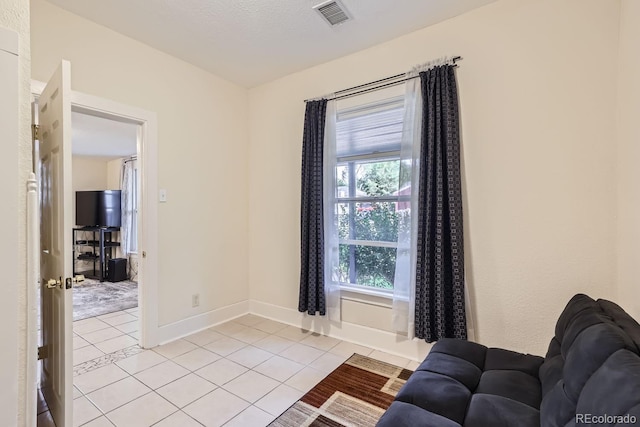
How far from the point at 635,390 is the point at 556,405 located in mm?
360

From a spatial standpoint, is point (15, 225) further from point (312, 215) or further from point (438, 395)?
point (312, 215)

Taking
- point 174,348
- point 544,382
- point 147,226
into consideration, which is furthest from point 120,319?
point 544,382

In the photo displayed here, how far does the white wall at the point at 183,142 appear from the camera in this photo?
7.53 feet

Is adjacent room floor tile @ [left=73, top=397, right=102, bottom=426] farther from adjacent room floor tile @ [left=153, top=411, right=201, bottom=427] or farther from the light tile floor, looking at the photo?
adjacent room floor tile @ [left=153, top=411, right=201, bottom=427]

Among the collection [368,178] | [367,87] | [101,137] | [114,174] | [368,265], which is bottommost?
[368,265]

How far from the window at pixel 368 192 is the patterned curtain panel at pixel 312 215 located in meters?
0.18

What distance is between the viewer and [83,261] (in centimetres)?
666

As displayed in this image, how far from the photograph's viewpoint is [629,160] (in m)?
1.64

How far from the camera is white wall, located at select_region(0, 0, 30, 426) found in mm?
1025

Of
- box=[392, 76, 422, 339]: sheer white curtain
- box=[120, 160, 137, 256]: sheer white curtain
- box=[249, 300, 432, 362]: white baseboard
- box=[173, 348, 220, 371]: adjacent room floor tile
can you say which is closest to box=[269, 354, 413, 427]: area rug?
box=[249, 300, 432, 362]: white baseboard

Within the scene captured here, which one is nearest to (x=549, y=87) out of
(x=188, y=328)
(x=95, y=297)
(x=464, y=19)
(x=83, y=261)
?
(x=464, y=19)

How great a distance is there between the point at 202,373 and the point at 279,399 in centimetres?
71

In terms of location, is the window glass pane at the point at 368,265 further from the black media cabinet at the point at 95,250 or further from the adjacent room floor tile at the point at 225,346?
the black media cabinet at the point at 95,250

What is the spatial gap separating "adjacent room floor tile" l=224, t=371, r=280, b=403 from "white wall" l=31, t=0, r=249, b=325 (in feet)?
3.60
